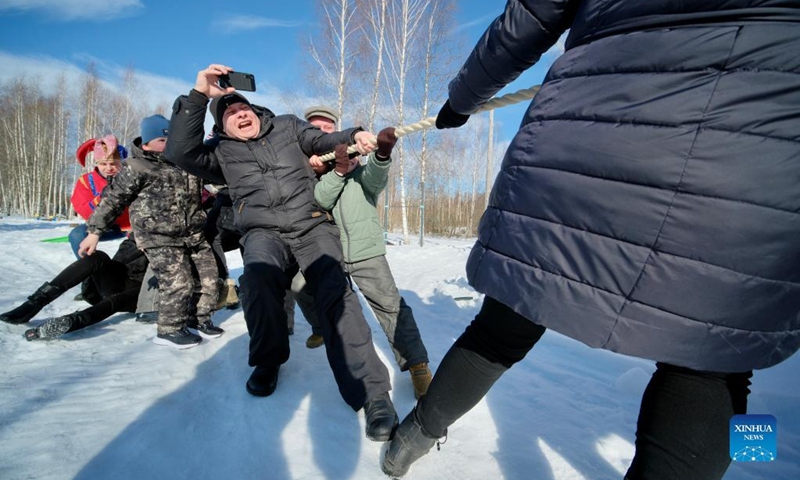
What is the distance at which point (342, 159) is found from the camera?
203 cm

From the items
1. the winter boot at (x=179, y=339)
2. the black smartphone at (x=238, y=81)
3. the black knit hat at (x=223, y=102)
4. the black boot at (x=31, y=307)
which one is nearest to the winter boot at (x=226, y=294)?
the winter boot at (x=179, y=339)

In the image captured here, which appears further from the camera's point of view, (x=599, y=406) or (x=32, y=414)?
(x=599, y=406)

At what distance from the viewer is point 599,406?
1.81m

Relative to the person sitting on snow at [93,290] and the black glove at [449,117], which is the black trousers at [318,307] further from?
the person sitting on snow at [93,290]

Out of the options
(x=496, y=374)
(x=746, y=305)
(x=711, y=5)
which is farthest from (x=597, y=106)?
(x=496, y=374)

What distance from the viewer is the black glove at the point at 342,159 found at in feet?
6.63

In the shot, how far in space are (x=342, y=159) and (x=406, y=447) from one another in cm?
145

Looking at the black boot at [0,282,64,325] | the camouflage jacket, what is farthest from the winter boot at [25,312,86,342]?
the camouflage jacket

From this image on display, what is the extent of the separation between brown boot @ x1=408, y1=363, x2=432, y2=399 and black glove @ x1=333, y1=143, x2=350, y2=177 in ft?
3.74

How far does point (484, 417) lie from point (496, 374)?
78cm

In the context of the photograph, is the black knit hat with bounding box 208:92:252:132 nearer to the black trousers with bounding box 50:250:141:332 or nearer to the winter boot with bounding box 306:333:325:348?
the winter boot with bounding box 306:333:325:348

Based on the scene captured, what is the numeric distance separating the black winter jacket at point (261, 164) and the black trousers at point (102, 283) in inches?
53.8

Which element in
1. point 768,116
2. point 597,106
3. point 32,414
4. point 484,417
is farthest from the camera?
point 484,417

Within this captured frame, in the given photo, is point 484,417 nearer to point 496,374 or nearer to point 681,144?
point 496,374
